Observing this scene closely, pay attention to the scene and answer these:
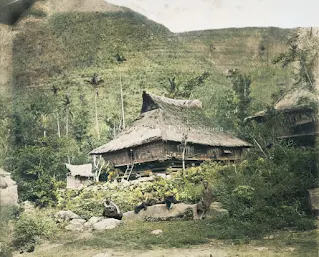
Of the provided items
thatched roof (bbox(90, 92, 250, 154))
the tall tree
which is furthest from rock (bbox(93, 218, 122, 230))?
the tall tree

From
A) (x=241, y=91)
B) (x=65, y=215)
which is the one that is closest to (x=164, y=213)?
(x=65, y=215)

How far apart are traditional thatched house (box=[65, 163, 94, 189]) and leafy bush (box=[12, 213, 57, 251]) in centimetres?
97

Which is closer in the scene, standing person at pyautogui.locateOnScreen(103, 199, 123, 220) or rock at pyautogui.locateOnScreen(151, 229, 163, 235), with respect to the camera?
rock at pyautogui.locateOnScreen(151, 229, 163, 235)

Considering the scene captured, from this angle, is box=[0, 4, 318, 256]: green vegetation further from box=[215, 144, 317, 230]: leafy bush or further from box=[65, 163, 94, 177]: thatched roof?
box=[65, 163, 94, 177]: thatched roof

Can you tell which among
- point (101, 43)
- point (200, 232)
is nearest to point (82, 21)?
point (101, 43)

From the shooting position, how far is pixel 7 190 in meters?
9.71

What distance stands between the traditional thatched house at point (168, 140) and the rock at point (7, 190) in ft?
5.72

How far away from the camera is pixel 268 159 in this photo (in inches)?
395

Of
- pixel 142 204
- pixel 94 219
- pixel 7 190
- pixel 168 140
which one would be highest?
pixel 168 140

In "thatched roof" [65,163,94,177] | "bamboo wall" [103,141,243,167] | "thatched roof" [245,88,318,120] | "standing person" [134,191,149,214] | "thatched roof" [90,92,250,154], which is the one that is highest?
"thatched roof" [245,88,318,120]

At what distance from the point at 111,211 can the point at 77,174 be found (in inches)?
50.0

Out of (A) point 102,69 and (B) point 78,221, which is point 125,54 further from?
(B) point 78,221

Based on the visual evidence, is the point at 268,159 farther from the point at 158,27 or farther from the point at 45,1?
the point at 45,1

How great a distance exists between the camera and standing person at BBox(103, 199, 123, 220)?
9.52m
